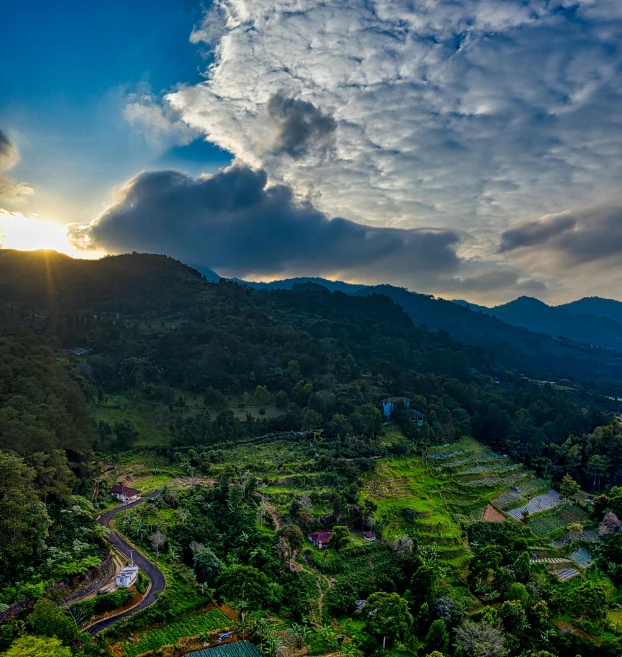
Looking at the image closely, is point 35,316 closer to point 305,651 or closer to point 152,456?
point 152,456

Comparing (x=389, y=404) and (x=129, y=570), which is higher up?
(x=389, y=404)

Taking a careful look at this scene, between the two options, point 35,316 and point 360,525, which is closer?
point 360,525

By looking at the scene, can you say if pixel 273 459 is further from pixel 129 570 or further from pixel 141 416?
pixel 129 570

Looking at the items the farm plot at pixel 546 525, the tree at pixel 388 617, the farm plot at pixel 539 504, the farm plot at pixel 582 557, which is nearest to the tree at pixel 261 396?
the farm plot at pixel 539 504

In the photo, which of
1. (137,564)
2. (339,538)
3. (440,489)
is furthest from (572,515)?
(137,564)

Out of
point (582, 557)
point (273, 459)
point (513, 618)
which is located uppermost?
point (273, 459)

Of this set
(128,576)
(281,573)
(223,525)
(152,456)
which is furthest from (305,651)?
(152,456)

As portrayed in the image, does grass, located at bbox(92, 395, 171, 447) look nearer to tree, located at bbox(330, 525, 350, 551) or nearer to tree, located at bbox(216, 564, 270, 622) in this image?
tree, located at bbox(330, 525, 350, 551)
